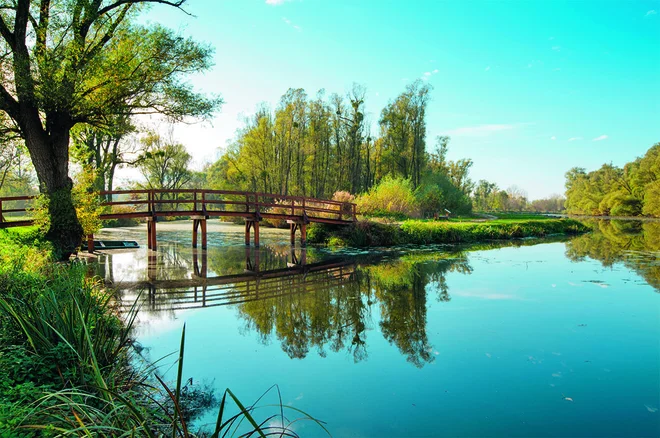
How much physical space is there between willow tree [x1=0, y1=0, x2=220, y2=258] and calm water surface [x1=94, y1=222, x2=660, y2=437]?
11.8ft

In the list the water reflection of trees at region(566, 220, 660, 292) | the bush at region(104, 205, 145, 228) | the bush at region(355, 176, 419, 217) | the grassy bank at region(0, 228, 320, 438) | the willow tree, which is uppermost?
the willow tree

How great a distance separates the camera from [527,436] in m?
3.80

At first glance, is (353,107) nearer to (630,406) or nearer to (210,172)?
(210,172)

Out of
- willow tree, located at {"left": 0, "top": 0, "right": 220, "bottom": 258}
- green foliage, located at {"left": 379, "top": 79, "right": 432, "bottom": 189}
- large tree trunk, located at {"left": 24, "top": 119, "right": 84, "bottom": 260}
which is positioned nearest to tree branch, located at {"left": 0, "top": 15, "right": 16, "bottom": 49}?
willow tree, located at {"left": 0, "top": 0, "right": 220, "bottom": 258}

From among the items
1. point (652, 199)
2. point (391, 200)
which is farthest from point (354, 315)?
point (652, 199)

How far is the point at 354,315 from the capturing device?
7.90 m

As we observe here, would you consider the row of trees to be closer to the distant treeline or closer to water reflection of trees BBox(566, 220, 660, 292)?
water reflection of trees BBox(566, 220, 660, 292)

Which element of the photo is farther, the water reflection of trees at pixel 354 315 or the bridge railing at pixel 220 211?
the bridge railing at pixel 220 211

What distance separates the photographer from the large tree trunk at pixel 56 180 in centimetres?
1172

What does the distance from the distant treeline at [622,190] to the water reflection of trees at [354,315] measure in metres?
48.4

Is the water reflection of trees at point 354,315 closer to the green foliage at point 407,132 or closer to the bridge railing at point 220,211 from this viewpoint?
the bridge railing at point 220,211

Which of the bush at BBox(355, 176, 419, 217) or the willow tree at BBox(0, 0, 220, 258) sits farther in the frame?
the bush at BBox(355, 176, 419, 217)

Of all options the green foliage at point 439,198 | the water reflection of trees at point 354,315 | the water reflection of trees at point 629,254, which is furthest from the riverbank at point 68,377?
the green foliage at point 439,198

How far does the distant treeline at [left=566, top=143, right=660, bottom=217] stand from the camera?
48.6 meters
